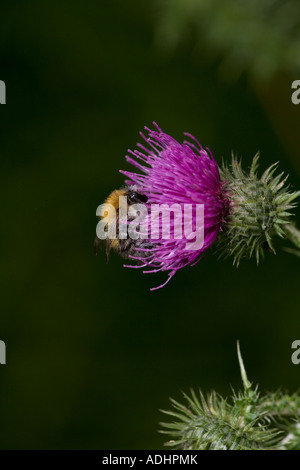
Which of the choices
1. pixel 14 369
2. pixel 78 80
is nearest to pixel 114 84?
pixel 78 80

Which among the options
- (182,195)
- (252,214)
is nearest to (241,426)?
(252,214)

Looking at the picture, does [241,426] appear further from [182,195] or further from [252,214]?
[182,195]

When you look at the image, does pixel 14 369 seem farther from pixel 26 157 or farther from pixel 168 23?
pixel 168 23

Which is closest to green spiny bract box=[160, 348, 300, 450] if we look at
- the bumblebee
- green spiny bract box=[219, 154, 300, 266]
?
green spiny bract box=[219, 154, 300, 266]

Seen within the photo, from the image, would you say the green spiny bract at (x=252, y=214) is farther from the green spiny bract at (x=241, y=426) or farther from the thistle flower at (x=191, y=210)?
the green spiny bract at (x=241, y=426)

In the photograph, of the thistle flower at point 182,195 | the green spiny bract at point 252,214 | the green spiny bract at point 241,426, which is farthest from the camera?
the green spiny bract at point 252,214

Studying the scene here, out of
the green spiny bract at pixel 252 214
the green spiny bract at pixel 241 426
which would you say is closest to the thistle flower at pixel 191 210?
the green spiny bract at pixel 252 214

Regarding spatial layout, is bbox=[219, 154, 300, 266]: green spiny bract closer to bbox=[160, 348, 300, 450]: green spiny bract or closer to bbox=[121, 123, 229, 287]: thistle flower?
bbox=[121, 123, 229, 287]: thistle flower
